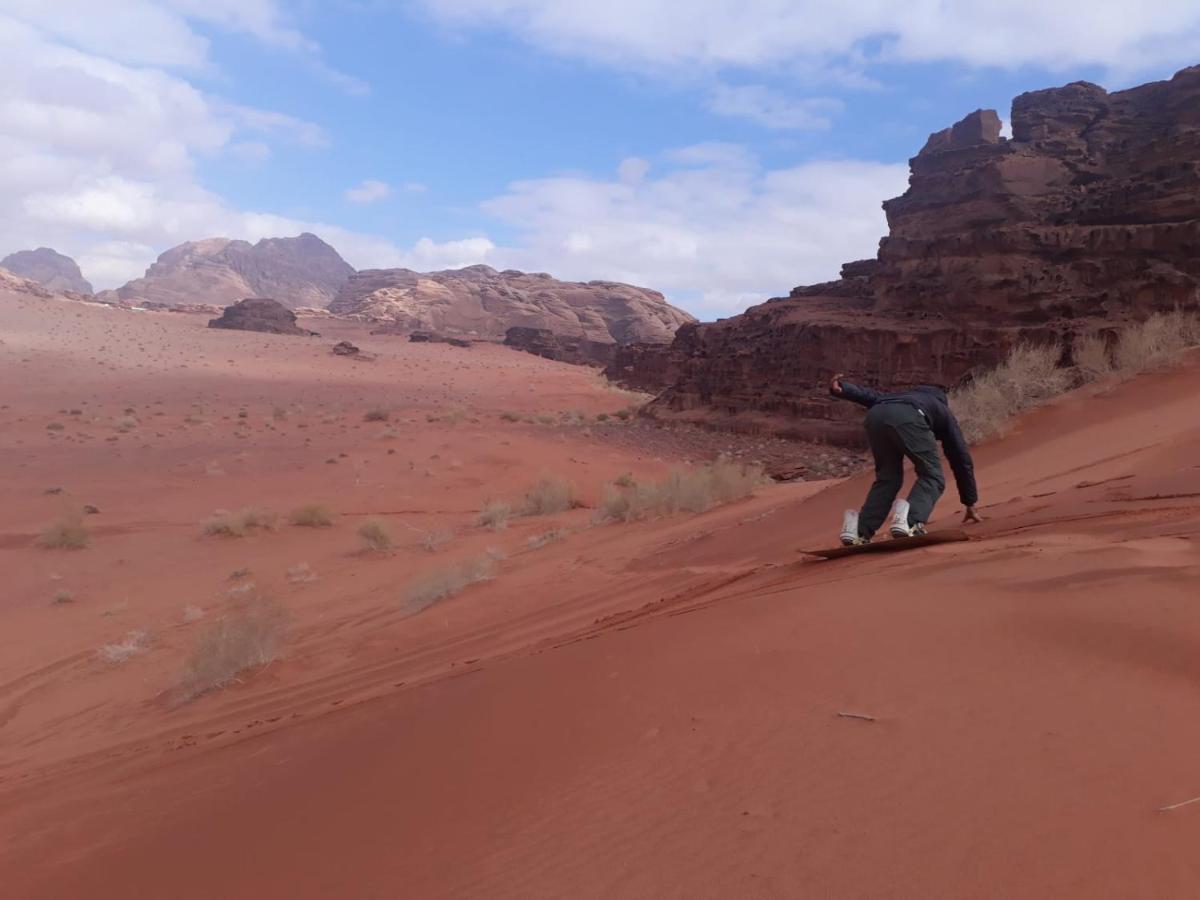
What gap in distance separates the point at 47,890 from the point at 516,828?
1881 millimetres

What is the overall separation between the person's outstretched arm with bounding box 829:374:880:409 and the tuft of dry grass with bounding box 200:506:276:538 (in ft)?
38.5

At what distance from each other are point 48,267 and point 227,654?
8206 inches

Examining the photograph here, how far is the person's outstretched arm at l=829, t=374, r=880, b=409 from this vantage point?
18.2 feet

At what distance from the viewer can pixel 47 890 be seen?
3.11 m

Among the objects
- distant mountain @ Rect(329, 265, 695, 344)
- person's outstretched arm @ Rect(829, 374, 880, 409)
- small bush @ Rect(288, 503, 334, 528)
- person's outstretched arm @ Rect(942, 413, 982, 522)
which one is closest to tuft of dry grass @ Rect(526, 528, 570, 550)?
small bush @ Rect(288, 503, 334, 528)

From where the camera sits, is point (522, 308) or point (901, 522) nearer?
point (901, 522)

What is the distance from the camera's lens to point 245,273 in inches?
5925

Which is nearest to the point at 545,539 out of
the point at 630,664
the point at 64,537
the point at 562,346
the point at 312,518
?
the point at 312,518

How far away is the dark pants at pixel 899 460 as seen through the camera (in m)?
5.48

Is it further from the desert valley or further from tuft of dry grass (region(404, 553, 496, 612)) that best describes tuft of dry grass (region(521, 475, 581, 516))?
tuft of dry grass (region(404, 553, 496, 612))

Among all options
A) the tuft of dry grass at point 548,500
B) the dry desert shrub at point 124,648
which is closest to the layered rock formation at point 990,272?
the tuft of dry grass at point 548,500

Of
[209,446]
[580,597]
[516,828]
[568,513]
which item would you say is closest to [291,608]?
[580,597]

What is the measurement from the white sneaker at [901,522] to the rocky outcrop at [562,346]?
68416mm

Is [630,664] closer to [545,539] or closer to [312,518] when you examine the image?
[545,539]
